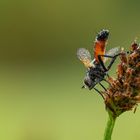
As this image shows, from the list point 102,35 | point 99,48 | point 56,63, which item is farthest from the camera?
point 56,63

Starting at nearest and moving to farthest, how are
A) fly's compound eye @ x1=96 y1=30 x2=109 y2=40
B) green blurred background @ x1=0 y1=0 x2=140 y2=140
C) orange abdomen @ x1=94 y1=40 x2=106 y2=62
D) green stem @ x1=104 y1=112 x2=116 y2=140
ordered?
1. green stem @ x1=104 y1=112 x2=116 y2=140
2. orange abdomen @ x1=94 y1=40 x2=106 y2=62
3. fly's compound eye @ x1=96 y1=30 x2=109 y2=40
4. green blurred background @ x1=0 y1=0 x2=140 y2=140

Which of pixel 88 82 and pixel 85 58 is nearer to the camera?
pixel 88 82

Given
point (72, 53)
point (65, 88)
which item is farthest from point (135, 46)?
point (72, 53)

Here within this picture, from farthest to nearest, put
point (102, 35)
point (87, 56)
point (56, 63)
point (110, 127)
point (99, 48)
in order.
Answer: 1. point (56, 63)
2. point (87, 56)
3. point (102, 35)
4. point (99, 48)
5. point (110, 127)

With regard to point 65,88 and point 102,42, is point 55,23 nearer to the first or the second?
point 65,88

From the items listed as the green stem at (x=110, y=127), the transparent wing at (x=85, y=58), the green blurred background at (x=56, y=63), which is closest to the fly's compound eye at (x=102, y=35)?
the transparent wing at (x=85, y=58)

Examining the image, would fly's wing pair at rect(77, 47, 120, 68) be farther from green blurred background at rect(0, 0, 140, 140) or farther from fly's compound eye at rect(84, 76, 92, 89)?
green blurred background at rect(0, 0, 140, 140)

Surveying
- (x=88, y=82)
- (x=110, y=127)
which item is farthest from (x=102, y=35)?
(x=110, y=127)

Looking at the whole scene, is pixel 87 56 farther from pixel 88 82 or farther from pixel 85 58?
pixel 88 82

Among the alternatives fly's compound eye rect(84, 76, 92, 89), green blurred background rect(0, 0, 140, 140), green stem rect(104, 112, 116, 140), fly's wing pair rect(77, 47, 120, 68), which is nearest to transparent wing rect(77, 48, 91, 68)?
fly's wing pair rect(77, 47, 120, 68)
